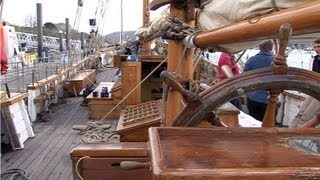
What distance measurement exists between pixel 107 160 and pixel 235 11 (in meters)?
0.92

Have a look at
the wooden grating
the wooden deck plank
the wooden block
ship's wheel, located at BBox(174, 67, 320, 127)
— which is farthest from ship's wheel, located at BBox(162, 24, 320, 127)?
the wooden deck plank

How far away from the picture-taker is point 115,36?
40438mm

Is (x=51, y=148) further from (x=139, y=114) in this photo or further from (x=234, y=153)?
(x=234, y=153)

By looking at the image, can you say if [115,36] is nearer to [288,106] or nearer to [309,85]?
[288,106]

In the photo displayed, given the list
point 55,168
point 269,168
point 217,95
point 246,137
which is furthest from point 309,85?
point 55,168

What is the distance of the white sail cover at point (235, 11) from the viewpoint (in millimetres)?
1423

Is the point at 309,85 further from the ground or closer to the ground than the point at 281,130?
further from the ground

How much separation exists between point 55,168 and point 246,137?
151 inches

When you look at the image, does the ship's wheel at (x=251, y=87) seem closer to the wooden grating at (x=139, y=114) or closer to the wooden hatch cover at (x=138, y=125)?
the wooden hatch cover at (x=138, y=125)

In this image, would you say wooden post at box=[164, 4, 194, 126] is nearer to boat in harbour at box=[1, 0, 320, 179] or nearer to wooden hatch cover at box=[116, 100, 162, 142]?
boat in harbour at box=[1, 0, 320, 179]

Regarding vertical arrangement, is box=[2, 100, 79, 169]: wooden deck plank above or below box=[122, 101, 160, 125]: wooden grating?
below

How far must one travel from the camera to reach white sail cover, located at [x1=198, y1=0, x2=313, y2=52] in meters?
1.42

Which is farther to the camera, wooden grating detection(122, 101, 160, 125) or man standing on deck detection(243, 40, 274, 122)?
wooden grating detection(122, 101, 160, 125)

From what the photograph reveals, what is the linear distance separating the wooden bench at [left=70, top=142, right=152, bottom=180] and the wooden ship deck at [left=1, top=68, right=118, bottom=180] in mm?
2361
